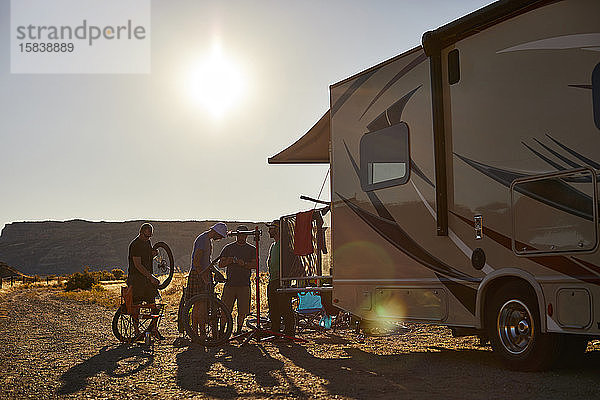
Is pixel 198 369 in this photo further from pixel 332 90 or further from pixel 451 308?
pixel 332 90

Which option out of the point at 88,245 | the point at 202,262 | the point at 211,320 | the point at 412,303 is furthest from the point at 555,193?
the point at 88,245

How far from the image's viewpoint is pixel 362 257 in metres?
10.6

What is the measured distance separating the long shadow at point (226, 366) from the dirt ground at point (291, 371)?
0.01 meters

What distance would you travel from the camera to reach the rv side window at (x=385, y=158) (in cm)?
991

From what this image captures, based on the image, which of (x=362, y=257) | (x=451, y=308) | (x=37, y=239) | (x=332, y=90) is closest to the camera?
(x=451, y=308)

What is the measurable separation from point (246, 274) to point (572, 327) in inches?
248

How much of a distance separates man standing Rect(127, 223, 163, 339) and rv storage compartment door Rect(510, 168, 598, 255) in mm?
6071

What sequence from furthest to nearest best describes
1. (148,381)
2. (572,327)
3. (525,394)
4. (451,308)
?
(451,308) < (148,381) < (572,327) < (525,394)

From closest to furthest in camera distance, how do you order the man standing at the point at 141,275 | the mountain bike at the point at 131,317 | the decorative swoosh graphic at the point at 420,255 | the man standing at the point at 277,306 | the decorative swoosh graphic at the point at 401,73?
the decorative swoosh graphic at the point at 420,255 → the decorative swoosh graphic at the point at 401,73 → the mountain bike at the point at 131,317 → the man standing at the point at 141,275 → the man standing at the point at 277,306

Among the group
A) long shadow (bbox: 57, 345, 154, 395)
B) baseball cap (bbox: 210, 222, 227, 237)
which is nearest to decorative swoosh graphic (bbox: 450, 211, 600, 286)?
long shadow (bbox: 57, 345, 154, 395)

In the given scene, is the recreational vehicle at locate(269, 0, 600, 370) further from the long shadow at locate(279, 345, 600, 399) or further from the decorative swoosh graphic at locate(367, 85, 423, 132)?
the long shadow at locate(279, 345, 600, 399)

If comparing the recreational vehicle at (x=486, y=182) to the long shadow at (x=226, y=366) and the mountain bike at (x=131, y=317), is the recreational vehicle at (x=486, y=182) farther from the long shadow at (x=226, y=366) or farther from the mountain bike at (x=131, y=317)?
the mountain bike at (x=131, y=317)

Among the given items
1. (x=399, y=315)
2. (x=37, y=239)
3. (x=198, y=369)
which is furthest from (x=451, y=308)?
(x=37, y=239)

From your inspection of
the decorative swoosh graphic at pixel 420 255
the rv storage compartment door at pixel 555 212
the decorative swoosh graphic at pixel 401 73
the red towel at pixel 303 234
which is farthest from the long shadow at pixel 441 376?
the decorative swoosh graphic at pixel 401 73
